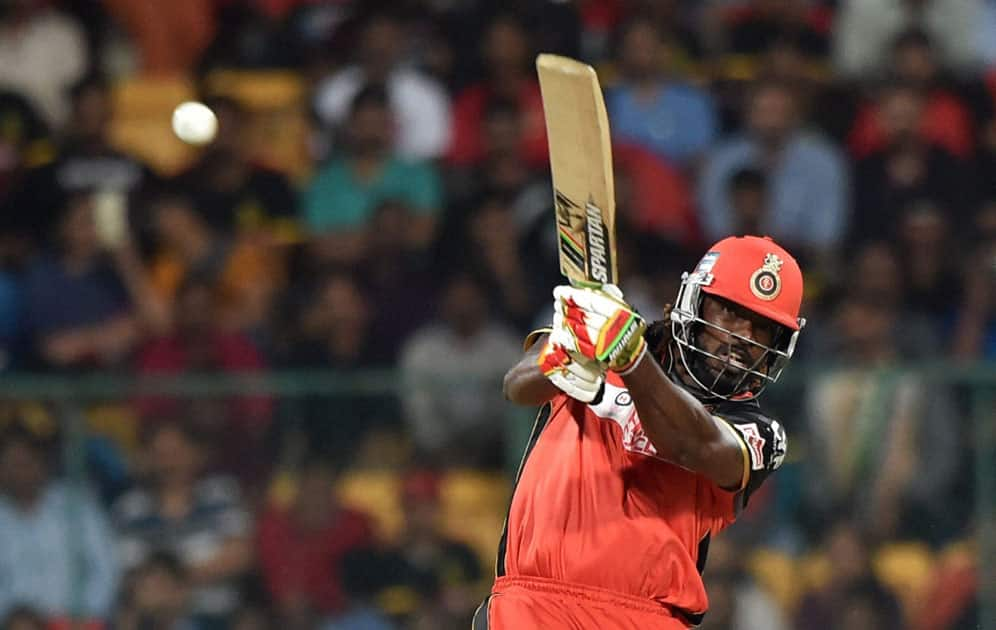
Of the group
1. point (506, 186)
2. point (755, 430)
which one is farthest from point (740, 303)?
point (506, 186)

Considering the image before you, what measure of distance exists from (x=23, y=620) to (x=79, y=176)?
296cm

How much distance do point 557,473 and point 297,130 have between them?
6.50 m

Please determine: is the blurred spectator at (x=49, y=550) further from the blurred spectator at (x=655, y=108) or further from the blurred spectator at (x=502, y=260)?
the blurred spectator at (x=655, y=108)

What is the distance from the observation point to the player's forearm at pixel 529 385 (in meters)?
5.30

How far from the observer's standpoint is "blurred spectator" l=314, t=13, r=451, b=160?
11.2 meters

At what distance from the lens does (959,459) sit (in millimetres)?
9023

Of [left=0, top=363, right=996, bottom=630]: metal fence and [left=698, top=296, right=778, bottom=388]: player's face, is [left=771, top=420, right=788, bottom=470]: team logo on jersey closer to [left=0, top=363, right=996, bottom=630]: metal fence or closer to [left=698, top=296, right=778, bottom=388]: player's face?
[left=698, top=296, right=778, bottom=388]: player's face

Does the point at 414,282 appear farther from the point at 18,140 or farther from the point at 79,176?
the point at 18,140

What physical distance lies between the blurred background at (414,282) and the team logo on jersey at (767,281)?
3898 millimetres

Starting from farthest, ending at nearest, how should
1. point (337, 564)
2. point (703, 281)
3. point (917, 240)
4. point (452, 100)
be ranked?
point (452, 100) → point (917, 240) → point (337, 564) → point (703, 281)

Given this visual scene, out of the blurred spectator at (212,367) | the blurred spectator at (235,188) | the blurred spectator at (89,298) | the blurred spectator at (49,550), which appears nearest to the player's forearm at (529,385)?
the blurred spectator at (212,367)

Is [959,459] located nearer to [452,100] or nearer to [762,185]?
[762,185]

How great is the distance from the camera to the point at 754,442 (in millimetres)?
5035

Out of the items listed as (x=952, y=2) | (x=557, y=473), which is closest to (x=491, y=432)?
(x=557, y=473)
